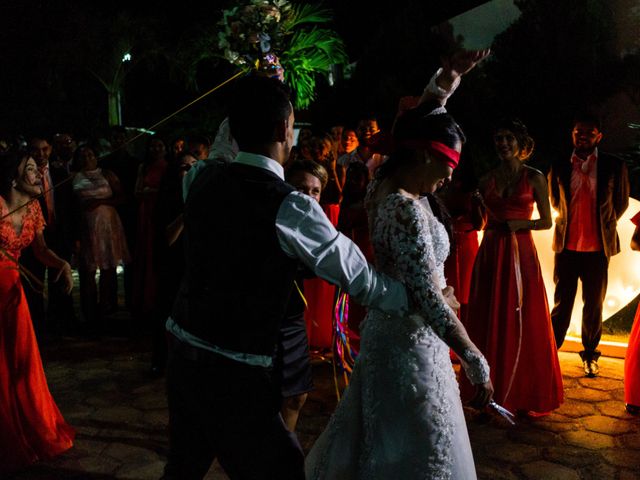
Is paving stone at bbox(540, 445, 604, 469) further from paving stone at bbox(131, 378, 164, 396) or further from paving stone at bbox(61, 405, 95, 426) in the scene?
paving stone at bbox(61, 405, 95, 426)

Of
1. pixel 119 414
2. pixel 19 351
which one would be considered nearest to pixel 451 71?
pixel 19 351

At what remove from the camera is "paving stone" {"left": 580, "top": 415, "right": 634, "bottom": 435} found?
4.72 m

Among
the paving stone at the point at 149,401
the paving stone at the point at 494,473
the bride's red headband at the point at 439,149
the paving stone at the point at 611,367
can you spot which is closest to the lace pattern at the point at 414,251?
the bride's red headband at the point at 439,149

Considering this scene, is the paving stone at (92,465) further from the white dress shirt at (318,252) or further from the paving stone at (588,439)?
the paving stone at (588,439)

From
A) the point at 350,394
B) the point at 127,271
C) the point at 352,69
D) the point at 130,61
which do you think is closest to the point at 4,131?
the point at 130,61

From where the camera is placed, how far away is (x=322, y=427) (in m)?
4.79

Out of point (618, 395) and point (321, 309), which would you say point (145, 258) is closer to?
point (321, 309)

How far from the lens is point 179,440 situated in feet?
8.05

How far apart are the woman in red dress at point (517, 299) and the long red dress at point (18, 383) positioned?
9.99ft

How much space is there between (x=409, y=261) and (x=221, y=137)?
1812mm

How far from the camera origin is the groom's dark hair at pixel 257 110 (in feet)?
7.63

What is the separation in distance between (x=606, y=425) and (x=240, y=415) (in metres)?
3.52

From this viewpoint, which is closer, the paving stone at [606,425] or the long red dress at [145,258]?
the paving stone at [606,425]

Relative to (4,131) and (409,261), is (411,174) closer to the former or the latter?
(409,261)
